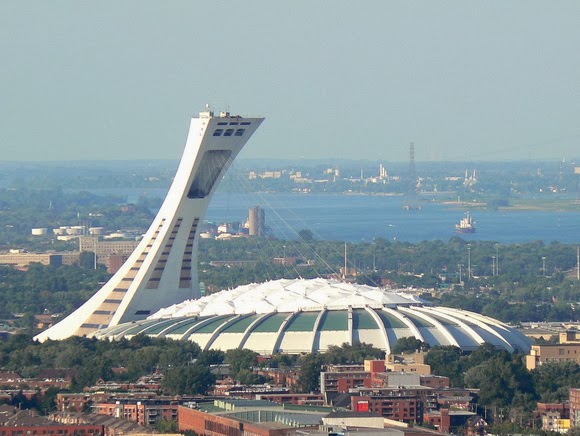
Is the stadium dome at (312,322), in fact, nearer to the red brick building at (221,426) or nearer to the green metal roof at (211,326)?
the green metal roof at (211,326)

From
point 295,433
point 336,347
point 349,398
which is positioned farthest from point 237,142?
point 295,433

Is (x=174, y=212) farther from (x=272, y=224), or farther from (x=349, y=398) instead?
(x=272, y=224)

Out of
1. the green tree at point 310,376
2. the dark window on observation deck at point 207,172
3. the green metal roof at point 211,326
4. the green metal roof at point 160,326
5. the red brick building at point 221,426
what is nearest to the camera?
the red brick building at point 221,426

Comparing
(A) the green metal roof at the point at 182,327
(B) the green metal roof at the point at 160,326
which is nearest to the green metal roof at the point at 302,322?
(A) the green metal roof at the point at 182,327

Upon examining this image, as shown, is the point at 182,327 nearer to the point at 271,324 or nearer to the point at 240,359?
the point at 271,324

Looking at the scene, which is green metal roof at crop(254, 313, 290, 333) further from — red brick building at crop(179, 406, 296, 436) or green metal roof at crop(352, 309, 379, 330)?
red brick building at crop(179, 406, 296, 436)

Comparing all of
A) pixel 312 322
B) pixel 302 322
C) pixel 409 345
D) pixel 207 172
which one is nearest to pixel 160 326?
pixel 302 322
